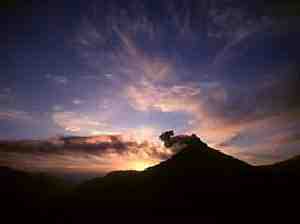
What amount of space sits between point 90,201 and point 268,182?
9009 centimetres

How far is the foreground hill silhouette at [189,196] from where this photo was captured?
8744 centimetres

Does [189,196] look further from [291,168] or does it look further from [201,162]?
[291,168]

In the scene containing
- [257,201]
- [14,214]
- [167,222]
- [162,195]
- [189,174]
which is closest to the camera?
[167,222]

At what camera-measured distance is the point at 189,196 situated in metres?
107

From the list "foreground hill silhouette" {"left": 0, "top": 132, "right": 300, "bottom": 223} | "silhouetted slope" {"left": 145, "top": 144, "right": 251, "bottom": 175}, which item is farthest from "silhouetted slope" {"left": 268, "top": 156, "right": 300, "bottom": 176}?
"silhouetted slope" {"left": 145, "top": 144, "right": 251, "bottom": 175}

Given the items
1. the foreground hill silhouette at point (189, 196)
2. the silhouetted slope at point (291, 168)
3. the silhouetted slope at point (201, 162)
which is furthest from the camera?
the silhouetted slope at point (201, 162)

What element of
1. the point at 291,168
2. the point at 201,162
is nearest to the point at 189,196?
the point at 201,162

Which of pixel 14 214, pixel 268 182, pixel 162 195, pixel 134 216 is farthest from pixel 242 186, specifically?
pixel 14 214

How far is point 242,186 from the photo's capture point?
10700cm

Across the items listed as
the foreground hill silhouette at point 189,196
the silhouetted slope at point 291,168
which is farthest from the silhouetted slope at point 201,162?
the silhouetted slope at point 291,168

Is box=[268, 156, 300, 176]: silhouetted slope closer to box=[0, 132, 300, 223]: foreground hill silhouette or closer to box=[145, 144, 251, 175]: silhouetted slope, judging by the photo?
box=[0, 132, 300, 223]: foreground hill silhouette

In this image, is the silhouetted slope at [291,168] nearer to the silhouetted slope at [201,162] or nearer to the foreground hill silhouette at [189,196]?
the foreground hill silhouette at [189,196]

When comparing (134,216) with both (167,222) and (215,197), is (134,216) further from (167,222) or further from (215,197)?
(215,197)

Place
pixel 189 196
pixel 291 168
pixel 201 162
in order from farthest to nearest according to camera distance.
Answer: pixel 201 162, pixel 291 168, pixel 189 196
